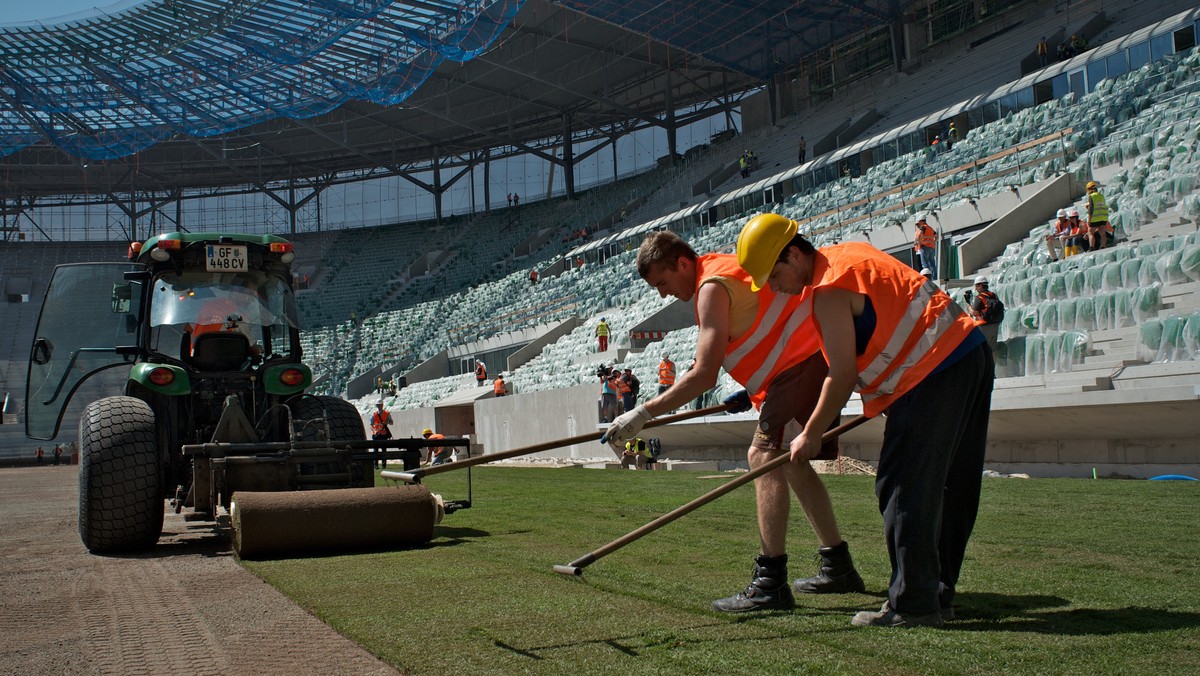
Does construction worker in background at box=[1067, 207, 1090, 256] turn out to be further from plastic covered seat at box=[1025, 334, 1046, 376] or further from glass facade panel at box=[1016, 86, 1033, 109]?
glass facade panel at box=[1016, 86, 1033, 109]

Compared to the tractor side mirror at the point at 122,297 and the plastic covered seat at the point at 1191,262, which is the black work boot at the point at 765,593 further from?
the plastic covered seat at the point at 1191,262

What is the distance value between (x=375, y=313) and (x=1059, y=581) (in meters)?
49.7

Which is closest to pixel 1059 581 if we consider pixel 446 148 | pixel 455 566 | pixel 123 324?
pixel 455 566

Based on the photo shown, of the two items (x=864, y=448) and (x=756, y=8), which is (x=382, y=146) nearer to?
(x=756, y=8)

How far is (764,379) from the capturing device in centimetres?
444

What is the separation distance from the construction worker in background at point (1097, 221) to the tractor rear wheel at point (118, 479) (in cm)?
1340

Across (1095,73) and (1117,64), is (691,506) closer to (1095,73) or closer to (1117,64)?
(1117,64)

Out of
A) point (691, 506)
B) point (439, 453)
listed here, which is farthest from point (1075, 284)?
point (691, 506)

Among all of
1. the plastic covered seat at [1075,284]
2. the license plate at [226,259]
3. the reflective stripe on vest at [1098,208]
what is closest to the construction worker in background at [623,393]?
the plastic covered seat at [1075,284]

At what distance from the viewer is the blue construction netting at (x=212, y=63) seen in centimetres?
3747

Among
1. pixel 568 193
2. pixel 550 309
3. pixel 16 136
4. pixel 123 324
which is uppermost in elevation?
pixel 16 136

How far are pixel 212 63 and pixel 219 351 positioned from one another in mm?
39926

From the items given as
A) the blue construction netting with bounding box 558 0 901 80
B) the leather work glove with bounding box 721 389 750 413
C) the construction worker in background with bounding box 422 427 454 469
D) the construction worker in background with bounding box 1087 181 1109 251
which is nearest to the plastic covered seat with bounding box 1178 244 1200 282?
the construction worker in background with bounding box 1087 181 1109 251

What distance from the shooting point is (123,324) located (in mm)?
7715
